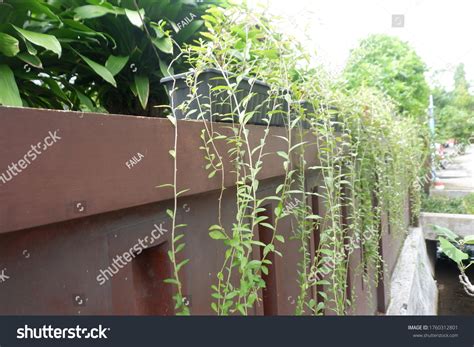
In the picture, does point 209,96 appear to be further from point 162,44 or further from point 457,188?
point 457,188

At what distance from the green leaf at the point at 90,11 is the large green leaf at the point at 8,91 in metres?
0.45

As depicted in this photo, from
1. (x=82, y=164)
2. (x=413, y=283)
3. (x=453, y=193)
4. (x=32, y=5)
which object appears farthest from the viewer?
(x=413, y=283)

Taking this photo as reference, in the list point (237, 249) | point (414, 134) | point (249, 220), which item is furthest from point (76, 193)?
point (414, 134)

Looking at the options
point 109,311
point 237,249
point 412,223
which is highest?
point 237,249

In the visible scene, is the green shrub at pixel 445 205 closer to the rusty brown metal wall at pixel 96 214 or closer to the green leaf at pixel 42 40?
the rusty brown metal wall at pixel 96 214

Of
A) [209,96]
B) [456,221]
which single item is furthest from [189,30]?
[456,221]

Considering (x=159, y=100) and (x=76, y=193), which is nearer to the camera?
(x=76, y=193)

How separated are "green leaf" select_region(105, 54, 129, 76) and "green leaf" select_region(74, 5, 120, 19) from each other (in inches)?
8.1

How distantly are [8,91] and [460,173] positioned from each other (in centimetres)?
406

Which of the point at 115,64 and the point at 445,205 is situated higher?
the point at 115,64

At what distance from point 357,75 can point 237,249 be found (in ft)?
16.9

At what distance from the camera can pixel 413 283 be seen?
5.91 meters
